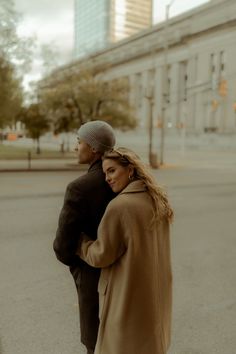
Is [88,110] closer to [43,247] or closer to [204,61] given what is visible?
[43,247]

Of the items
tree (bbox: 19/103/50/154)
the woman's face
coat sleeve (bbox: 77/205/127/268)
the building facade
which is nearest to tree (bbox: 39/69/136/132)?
tree (bbox: 19/103/50/154)

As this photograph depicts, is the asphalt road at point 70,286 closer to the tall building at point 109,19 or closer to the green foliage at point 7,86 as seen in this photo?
the green foliage at point 7,86

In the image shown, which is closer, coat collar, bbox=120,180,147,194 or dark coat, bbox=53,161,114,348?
coat collar, bbox=120,180,147,194

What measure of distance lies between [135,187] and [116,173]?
0.47ft

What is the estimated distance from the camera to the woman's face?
7.30ft

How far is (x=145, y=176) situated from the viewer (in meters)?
2.19

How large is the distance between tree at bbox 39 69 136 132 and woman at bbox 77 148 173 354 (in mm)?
24561

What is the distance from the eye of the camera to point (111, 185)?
2289mm

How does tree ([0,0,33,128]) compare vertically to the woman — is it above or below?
above

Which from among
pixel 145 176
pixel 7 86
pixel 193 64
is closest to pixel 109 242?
pixel 145 176

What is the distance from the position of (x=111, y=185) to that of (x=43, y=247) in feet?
16.0

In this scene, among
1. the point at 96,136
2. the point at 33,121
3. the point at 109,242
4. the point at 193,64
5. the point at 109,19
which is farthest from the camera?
the point at 109,19

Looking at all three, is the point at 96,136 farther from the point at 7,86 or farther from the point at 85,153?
the point at 7,86

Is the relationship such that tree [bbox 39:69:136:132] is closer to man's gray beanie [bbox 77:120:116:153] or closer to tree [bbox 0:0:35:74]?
tree [bbox 0:0:35:74]
